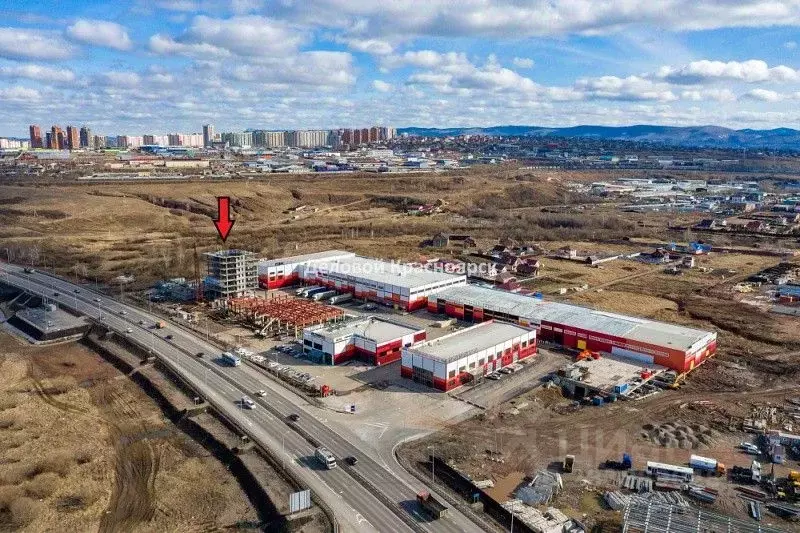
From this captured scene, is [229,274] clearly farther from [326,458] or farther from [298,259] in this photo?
[326,458]

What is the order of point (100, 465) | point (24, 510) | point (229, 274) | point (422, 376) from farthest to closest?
point (229, 274), point (422, 376), point (100, 465), point (24, 510)

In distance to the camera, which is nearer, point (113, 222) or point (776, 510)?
point (776, 510)

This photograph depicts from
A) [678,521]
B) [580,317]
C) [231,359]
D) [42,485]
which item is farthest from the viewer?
[580,317]

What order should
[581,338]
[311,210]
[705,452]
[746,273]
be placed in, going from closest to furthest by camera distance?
[705,452]
[581,338]
[746,273]
[311,210]

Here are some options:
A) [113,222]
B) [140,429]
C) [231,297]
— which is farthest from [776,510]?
[113,222]

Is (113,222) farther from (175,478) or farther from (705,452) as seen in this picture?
(705,452)

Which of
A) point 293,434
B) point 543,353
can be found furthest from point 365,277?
point 293,434

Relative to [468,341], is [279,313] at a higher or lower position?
lower

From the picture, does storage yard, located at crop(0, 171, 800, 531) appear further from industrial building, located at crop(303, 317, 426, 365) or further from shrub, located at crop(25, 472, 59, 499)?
shrub, located at crop(25, 472, 59, 499)
